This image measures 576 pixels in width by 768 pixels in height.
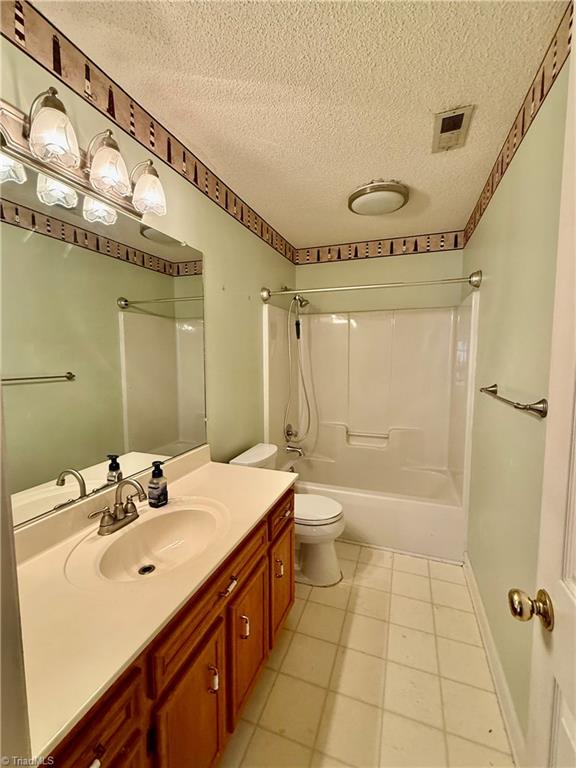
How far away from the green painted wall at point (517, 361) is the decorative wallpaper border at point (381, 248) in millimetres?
815

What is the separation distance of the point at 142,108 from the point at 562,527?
1.82 metres

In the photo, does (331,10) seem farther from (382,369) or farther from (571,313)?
(382,369)

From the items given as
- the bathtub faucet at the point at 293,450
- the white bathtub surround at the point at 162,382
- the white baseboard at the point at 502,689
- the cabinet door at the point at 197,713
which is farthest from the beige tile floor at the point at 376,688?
the white bathtub surround at the point at 162,382

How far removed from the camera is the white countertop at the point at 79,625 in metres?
0.53

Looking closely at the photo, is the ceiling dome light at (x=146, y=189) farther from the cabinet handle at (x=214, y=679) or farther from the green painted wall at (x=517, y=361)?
the cabinet handle at (x=214, y=679)

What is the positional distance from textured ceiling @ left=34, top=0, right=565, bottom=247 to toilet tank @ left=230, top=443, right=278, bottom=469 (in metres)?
1.59

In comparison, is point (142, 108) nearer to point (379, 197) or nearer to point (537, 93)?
point (379, 197)

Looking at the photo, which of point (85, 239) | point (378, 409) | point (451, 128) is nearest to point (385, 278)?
point (378, 409)

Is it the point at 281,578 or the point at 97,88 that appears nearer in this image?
the point at 97,88

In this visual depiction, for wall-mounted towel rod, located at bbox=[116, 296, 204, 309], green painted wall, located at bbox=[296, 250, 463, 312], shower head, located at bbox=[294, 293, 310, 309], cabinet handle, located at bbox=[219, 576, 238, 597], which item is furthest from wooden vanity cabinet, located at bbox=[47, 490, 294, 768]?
green painted wall, located at bbox=[296, 250, 463, 312]

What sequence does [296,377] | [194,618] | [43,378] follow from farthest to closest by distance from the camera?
[296,377] → [43,378] → [194,618]

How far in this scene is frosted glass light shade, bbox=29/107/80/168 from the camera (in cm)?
89

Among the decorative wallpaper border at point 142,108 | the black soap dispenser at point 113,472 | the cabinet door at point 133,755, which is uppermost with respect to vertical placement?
A: the decorative wallpaper border at point 142,108

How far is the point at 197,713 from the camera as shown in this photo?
2.89 ft
